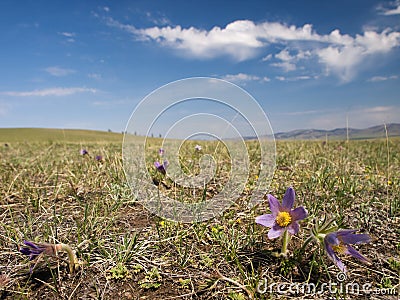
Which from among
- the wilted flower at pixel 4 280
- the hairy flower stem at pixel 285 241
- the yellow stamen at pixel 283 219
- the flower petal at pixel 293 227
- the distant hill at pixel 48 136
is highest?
the distant hill at pixel 48 136

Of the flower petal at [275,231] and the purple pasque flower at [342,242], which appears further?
the flower petal at [275,231]

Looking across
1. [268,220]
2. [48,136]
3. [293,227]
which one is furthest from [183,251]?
[48,136]

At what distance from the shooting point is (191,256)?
247cm

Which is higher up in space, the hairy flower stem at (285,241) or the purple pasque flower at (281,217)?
the purple pasque flower at (281,217)

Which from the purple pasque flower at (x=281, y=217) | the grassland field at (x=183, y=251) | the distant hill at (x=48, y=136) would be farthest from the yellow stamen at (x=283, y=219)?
the distant hill at (x=48, y=136)

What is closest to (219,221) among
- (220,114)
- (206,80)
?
(220,114)

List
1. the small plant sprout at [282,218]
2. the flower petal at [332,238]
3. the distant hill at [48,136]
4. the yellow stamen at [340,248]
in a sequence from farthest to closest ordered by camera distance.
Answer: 1. the distant hill at [48,136]
2. the small plant sprout at [282,218]
3. the yellow stamen at [340,248]
4. the flower petal at [332,238]

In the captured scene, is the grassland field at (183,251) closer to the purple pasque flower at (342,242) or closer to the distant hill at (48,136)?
the purple pasque flower at (342,242)

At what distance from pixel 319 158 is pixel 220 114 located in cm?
279

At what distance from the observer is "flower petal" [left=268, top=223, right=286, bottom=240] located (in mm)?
2160

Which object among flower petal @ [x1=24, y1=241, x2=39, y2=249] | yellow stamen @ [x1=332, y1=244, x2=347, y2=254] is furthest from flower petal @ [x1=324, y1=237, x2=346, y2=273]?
flower petal @ [x1=24, y1=241, x2=39, y2=249]

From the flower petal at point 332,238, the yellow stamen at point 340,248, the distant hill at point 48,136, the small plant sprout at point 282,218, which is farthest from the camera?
the distant hill at point 48,136

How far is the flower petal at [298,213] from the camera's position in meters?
2.08

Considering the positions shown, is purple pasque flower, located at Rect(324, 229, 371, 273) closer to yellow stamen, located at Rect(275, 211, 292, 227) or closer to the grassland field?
the grassland field
